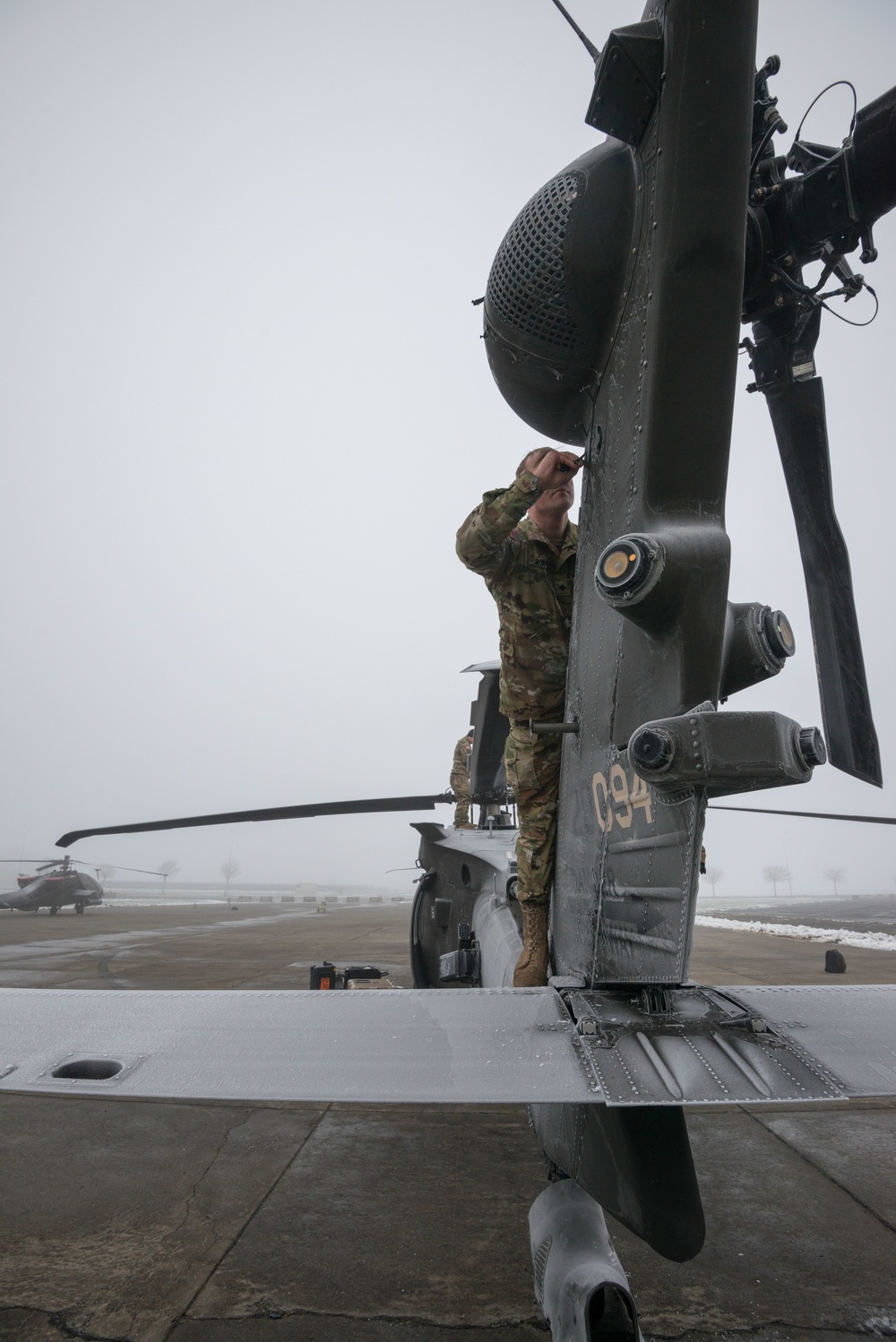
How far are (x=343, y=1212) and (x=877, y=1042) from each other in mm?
2586

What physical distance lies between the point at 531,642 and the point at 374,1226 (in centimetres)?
258

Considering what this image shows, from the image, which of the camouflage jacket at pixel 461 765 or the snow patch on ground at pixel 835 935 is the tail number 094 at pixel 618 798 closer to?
the camouflage jacket at pixel 461 765

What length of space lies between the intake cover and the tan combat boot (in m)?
1.88

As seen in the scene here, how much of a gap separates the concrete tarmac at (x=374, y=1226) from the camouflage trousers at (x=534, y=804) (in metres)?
1.40

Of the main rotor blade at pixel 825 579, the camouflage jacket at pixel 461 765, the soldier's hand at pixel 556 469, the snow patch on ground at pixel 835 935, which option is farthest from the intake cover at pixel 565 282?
the snow patch on ground at pixel 835 935

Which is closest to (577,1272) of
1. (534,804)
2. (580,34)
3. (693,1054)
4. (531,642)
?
(693,1054)

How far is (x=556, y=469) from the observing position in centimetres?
267

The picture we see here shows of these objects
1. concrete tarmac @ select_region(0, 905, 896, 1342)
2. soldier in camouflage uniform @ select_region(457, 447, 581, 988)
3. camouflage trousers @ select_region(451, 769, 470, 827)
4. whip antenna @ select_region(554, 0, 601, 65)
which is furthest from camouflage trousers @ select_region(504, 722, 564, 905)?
camouflage trousers @ select_region(451, 769, 470, 827)

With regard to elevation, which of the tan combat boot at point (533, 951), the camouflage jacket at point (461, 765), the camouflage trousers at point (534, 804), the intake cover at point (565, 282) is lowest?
the tan combat boot at point (533, 951)

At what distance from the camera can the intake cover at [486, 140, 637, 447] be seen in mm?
2264

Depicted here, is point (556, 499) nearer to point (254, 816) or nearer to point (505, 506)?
point (505, 506)

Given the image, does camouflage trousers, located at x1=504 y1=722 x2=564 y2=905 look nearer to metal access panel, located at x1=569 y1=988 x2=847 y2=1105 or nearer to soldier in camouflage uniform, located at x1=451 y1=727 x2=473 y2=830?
metal access panel, located at x1=569 y1=988 x2=847 y2=1105

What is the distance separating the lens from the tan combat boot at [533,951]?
113 inches

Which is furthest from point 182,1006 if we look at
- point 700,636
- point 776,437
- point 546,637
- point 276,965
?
point 276,965
